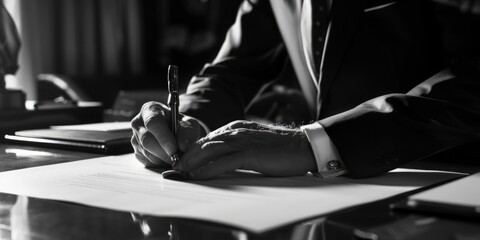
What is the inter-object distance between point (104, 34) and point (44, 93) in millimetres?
1208

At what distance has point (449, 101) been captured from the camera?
3.59 feet

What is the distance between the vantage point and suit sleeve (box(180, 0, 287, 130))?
62.6 inches

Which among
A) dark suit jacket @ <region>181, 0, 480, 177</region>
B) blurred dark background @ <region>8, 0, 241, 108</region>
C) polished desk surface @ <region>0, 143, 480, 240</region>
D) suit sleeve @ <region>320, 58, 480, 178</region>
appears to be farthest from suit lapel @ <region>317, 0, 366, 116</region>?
blurred dark background @ <region>8, 0, 241, 108</region>

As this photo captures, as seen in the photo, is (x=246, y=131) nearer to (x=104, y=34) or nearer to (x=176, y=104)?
(x=176, y=104)

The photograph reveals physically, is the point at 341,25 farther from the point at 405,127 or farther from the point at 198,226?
the point at 198,226

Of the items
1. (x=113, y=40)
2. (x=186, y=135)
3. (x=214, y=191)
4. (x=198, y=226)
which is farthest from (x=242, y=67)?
(x=113, y=40)

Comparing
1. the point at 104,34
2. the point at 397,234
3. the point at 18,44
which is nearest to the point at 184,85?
the point at 104,34

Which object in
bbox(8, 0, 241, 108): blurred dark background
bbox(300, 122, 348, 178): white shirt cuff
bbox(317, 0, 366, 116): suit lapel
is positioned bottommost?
bbox(8, 0, 241, 108): blurred dark background

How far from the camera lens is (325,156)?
100 centimetres

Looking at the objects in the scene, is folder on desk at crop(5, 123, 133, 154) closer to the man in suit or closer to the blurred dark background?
the man in suit

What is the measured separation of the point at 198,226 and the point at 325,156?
1.35 feet

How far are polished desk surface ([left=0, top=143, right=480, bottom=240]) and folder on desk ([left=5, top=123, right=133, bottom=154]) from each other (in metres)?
0.57

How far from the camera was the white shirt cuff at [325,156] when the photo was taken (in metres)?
1.00

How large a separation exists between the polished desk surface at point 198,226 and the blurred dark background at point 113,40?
318 cm
